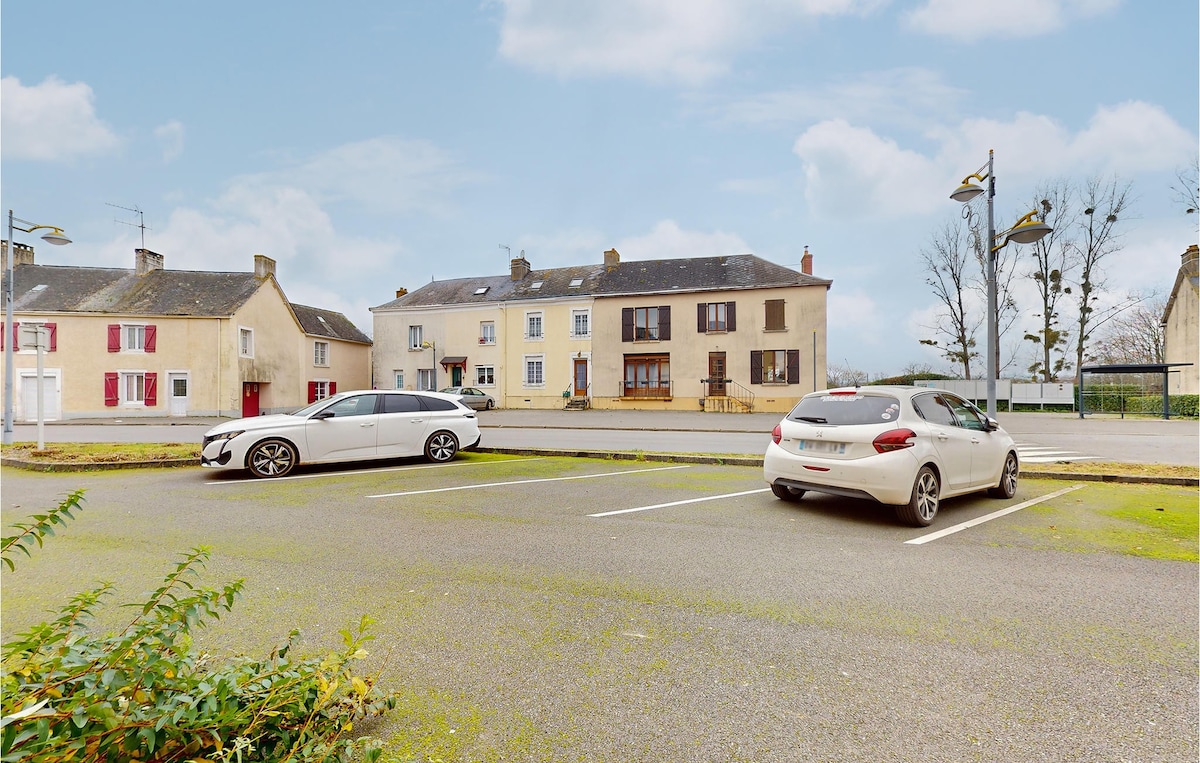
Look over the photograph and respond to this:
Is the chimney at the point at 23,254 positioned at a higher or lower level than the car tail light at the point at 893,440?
higher

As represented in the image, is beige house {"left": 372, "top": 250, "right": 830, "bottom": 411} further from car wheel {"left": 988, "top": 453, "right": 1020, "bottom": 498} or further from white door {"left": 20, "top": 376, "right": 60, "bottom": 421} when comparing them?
car wheel {"left": 988, "top": 453, "right": 1020, "bottom": 498}

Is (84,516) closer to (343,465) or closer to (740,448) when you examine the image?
(343,465)

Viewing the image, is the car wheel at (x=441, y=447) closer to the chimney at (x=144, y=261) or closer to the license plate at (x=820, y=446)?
the license plate at (x=820, y=446)

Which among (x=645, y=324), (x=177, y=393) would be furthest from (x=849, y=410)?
(x=177, y=393)

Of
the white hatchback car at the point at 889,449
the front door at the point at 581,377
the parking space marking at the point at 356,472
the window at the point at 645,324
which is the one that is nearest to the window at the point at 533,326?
the front door at the point at 581,377

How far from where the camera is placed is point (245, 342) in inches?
1332

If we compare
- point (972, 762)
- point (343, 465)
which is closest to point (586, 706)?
point (972, 762)

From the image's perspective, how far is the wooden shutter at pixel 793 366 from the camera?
33656 mm

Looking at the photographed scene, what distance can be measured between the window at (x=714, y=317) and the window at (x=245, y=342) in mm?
27373

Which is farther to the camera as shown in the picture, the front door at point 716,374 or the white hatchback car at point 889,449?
the front door at point 716,374

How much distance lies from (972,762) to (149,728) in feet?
10.1

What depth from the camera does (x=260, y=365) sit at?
1374 inches

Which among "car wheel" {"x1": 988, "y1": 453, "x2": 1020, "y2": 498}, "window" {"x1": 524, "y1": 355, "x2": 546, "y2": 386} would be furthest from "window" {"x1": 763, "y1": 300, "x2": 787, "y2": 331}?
"car wheel" {"x1": 988, "y1": 453, "x2": 1020, "y2": 498}

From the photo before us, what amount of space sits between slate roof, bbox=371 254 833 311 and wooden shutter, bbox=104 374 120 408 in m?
15.3
